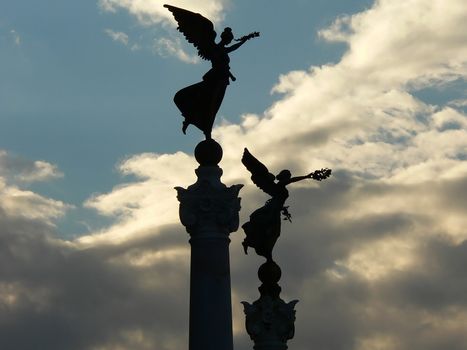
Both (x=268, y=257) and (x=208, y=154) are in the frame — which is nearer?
(x=208, y=154)

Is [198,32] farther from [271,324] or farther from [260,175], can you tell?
[271,324]

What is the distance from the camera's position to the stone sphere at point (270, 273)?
103ft

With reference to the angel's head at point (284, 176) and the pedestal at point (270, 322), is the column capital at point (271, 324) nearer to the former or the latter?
the pedestal at point (270, 322)

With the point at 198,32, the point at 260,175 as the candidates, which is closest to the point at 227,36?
the point at 198,32

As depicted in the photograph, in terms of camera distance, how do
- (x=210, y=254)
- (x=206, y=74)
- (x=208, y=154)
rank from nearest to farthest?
(x=210, y=254) < (x=208, y=154) < (x=206, y=74)

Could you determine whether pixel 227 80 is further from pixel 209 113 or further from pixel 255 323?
pixel 255 323

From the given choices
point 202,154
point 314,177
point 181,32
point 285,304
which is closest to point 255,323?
point 285,304

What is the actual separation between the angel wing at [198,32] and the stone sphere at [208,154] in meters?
2.52

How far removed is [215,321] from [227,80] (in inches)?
244

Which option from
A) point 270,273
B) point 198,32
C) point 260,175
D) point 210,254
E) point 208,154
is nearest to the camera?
point 210,254

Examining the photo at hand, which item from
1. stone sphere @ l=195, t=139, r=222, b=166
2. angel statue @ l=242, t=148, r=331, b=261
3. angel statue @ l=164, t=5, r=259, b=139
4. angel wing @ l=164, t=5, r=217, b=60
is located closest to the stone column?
stone sphere @ l=195, t=139, r=222, b=166

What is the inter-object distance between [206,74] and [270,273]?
6755 millimetres

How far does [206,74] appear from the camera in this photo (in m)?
27.8

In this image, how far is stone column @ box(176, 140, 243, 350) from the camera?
2541 centimetres
